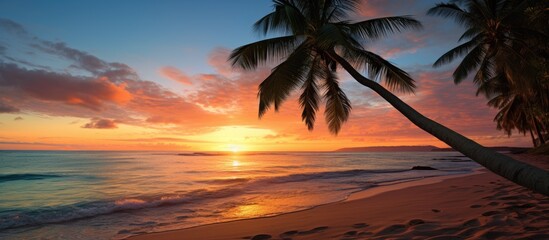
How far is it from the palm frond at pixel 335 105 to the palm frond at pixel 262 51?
92.9 inches

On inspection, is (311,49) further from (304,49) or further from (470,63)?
(470,63)

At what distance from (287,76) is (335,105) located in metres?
4.12

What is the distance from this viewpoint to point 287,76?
8680 mm

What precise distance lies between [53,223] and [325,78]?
32.1ft

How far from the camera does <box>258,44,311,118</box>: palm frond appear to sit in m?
8.57

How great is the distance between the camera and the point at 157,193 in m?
14.7

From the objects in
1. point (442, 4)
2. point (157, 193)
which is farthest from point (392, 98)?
point (442, 4)

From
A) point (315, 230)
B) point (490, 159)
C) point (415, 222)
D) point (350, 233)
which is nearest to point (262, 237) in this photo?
point (315, 230)

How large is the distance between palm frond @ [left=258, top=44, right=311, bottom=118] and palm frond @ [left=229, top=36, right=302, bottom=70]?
79cm

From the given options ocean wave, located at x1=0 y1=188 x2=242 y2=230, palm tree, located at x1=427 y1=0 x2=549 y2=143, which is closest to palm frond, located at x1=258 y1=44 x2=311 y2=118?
ocean wave, located at x1=0 y1=188 x2=242 y2=230

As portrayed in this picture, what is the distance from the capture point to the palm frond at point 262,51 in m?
9.56

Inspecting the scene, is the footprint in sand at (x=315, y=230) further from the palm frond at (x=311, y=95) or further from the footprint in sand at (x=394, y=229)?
the palm frond at (x=311, y=95)

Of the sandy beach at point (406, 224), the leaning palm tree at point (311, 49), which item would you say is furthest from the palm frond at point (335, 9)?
the sandy beach at point (406, 224)

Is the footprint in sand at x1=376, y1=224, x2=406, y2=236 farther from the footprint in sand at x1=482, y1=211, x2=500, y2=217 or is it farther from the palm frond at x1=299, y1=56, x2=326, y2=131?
the palm frond at x1=299, y1=56, x2=326, y2=131
